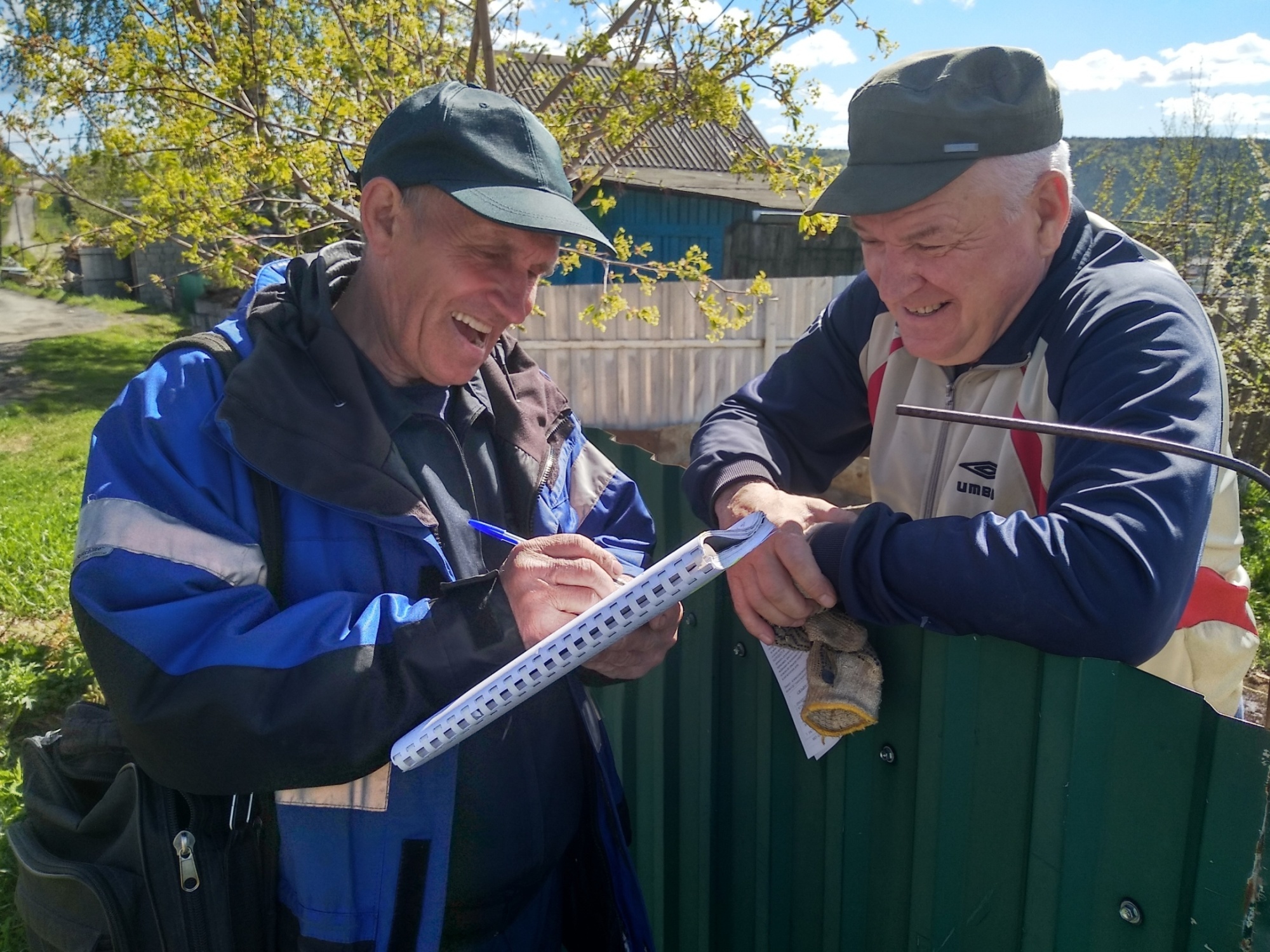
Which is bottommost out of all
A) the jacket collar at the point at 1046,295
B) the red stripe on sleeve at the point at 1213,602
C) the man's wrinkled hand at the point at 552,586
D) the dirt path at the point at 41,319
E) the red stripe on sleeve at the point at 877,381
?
the dirt path at the point at 41,319

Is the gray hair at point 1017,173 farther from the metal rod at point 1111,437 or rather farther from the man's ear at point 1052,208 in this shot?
the metal rod at point 1111,437

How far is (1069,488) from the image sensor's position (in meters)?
1.38

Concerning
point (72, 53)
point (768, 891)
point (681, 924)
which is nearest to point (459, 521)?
point (768, 891)

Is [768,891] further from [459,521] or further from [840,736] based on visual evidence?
[459,521]

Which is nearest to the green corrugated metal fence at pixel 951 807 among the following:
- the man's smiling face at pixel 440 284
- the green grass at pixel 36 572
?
the man's smiling face at pixel 440 284

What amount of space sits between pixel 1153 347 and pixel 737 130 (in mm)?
4110

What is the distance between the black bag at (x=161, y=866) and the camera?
1498 millimetres

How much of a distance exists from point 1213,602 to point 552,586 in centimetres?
110

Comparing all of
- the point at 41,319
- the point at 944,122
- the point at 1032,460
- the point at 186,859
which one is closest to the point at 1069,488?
the point at 1032,460

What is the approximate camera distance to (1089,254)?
5.41 feet

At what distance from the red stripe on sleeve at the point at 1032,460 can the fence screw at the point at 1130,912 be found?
579 millimetres

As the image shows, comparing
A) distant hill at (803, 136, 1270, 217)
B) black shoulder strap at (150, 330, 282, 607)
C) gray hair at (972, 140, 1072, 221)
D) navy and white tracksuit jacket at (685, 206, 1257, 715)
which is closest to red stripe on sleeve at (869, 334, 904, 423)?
navy and white tracksuit jacket at (685, 206, 1257, 715)

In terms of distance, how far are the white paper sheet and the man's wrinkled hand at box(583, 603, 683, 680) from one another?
0.21 m

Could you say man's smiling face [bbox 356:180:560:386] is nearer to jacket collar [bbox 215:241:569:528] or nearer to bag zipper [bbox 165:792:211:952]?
jacket collar [bbox 215:241:569:528]
